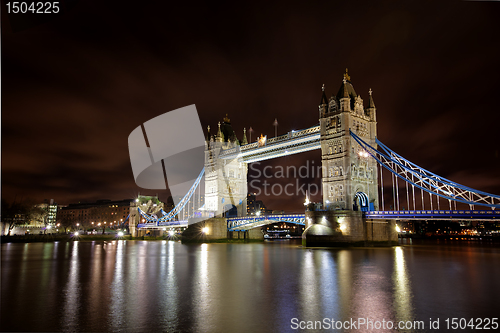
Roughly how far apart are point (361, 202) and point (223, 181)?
73.3 feet

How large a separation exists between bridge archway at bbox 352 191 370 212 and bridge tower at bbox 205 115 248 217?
68.3 feet

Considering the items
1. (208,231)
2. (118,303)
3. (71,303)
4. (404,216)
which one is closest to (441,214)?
(404,216)

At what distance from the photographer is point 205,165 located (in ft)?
186

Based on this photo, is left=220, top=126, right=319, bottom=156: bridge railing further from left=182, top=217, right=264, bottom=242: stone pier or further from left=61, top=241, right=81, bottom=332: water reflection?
left=61, top=241, right=81, bottom=332: water reflection

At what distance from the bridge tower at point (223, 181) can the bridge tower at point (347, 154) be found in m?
18.9

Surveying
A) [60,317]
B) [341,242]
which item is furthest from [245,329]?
[341,242]

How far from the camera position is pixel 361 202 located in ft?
124

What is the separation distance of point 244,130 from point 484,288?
4778 cm

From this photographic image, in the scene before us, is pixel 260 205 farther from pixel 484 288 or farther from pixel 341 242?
pixel 484 288

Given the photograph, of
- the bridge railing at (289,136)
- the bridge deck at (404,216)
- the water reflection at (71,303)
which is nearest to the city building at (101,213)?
the bridge deck at (404,216)

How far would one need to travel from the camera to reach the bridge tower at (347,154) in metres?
36.0

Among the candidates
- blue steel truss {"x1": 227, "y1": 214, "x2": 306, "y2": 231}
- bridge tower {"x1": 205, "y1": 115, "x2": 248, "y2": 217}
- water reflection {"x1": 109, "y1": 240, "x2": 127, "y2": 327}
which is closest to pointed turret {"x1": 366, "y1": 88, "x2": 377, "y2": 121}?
blue steel truss {"x1": 227, "y1": 214, "x2": 306, "y2": 231}

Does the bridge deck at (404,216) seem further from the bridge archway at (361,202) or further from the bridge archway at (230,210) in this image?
the bridge archway at (230,210)

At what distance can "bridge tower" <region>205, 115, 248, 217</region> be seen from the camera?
53562 mm
